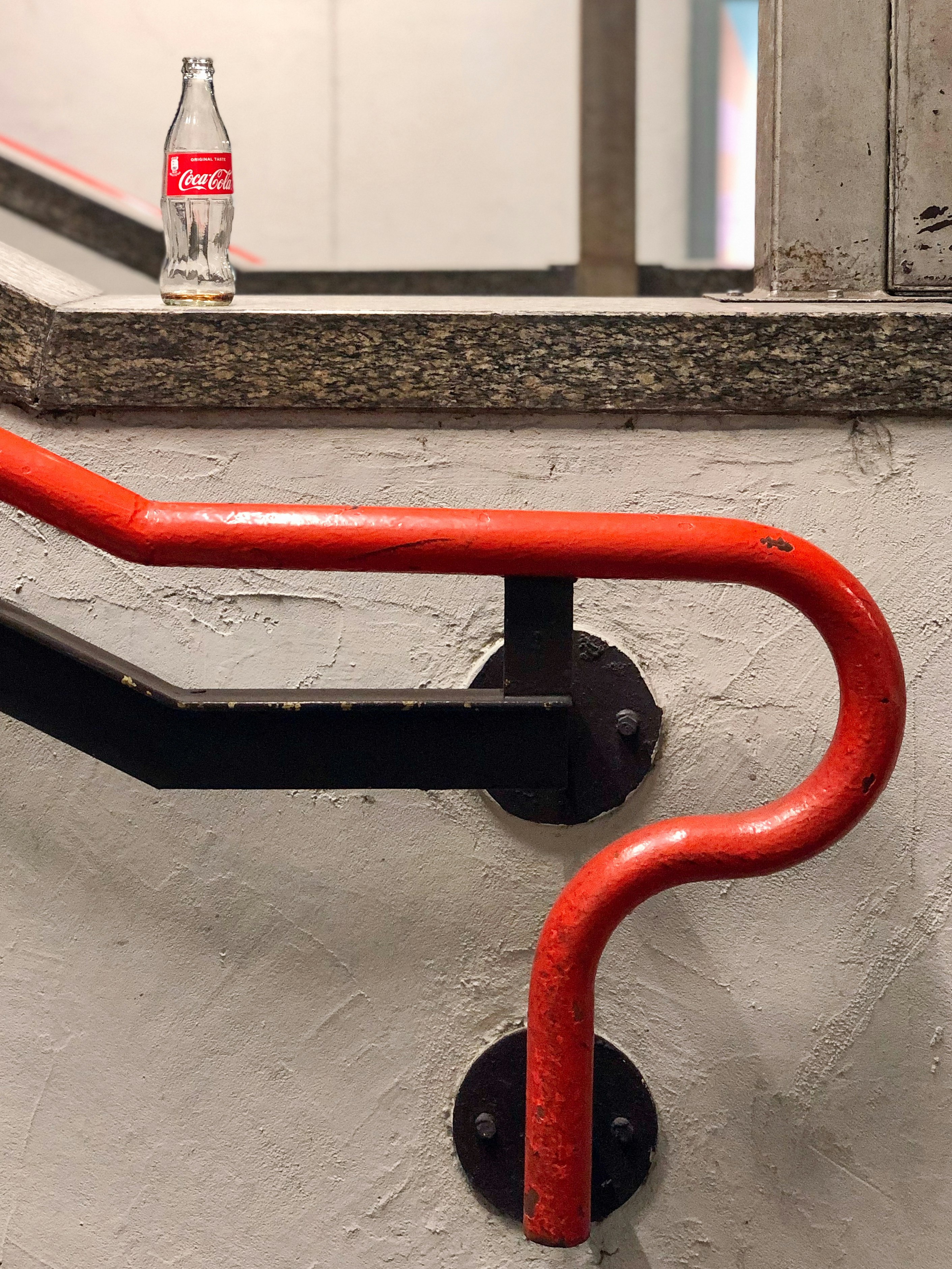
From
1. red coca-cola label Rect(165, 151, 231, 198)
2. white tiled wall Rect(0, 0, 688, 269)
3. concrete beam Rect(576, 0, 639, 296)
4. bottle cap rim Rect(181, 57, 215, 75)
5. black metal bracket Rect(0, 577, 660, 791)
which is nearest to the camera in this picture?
black metal bracket Rect(0, 577, 660, 791)

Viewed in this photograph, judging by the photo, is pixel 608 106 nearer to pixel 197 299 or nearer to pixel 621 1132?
pixel 197 299

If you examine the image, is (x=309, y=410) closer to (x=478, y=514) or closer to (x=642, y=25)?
(x=478, y=514)

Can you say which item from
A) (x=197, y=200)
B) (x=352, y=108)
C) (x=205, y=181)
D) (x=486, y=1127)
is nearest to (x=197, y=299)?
(x=205, y=181)

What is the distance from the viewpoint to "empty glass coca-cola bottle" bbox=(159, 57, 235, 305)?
43.7 inches

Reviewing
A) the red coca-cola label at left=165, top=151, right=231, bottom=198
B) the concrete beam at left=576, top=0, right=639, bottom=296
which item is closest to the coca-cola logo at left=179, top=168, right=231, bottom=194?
the red coca-cola label at left=165, top=151, right=231, bottom=198

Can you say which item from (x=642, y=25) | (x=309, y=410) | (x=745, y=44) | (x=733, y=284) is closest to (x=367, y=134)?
(x=642, y=25)

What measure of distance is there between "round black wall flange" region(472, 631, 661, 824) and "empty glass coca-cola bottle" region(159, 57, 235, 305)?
447 mm

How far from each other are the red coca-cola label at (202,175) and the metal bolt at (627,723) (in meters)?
0.62

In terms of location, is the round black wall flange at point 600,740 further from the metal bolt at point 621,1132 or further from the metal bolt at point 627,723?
the metal bolt at point 621,1132

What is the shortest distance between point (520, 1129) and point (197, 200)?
990 millimetres

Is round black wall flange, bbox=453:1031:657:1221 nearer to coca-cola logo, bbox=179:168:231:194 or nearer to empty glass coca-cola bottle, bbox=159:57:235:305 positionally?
empty glass coca-cola bottle, bbox=159:57:235:305

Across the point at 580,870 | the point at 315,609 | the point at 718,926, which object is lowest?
the point at 718,926

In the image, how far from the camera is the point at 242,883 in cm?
100

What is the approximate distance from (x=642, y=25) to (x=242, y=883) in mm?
5317
